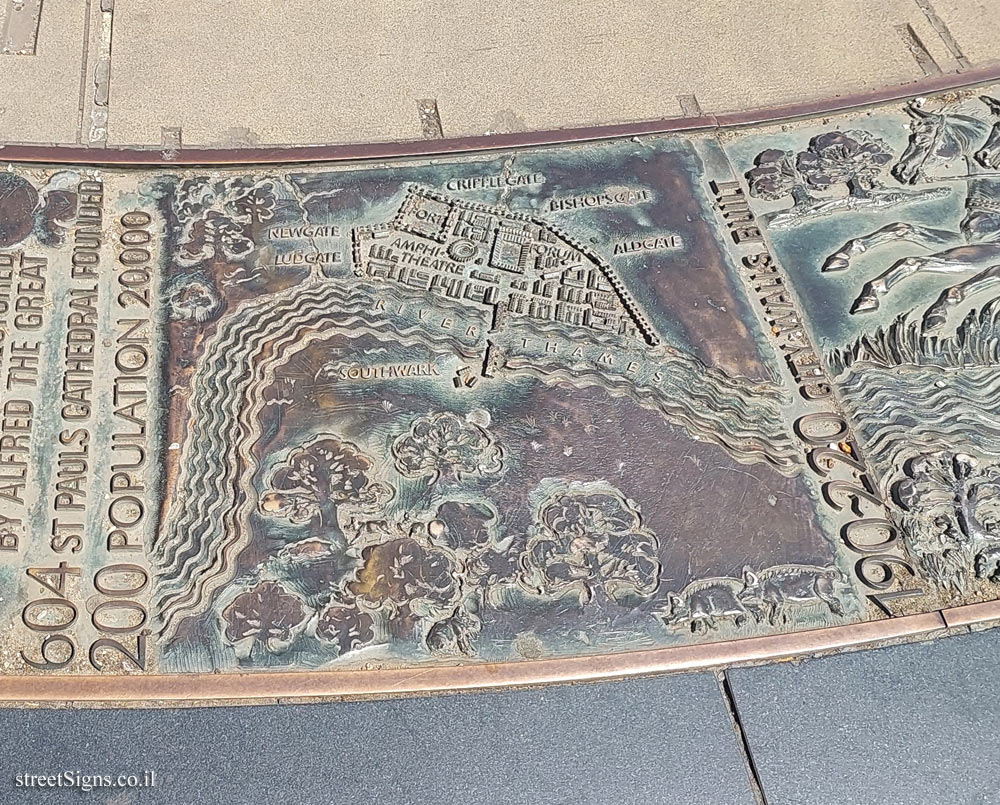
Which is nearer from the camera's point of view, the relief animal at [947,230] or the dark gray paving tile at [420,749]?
the dark gray paving tile at [420,749]

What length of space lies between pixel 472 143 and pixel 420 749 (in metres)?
2.88

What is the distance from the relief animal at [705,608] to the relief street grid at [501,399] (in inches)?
0.4

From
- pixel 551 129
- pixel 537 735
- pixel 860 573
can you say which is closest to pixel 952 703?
pixel 860 573

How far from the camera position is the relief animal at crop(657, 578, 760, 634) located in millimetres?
3699

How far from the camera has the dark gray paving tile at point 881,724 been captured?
133 inches

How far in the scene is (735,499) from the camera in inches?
156

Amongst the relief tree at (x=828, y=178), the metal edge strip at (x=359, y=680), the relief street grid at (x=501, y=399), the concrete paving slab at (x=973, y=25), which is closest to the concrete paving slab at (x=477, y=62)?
the concrete paving slab at (x=973, y=25)

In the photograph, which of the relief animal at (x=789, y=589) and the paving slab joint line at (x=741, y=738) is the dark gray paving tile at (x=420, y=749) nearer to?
the paving slab joint line at (x=741, y=738)

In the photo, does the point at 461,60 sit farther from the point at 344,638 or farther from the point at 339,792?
the point at 339,792

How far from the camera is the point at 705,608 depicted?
3.72 metres

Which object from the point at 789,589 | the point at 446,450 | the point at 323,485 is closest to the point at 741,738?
the point at 789,589

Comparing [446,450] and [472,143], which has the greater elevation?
[472,143]

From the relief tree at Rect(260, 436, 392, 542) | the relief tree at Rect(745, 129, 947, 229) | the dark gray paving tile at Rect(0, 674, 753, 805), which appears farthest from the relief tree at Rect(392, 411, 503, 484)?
the relief tree at Rect(745, 129, 947, 229)

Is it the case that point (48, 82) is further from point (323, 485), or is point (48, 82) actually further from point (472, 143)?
point (323, 485)
